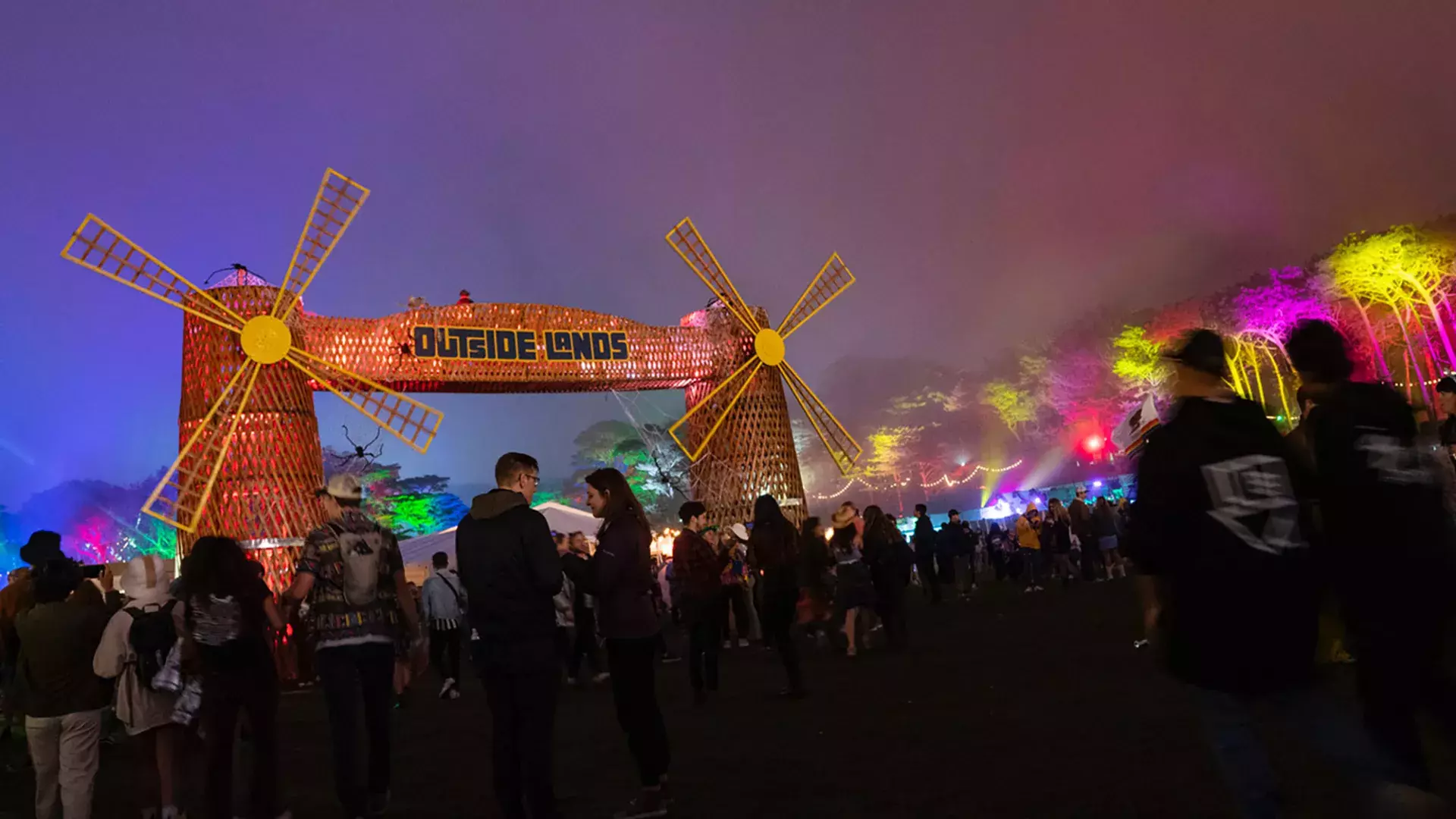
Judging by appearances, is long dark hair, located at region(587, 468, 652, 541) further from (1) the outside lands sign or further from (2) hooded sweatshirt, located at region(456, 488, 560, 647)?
(1) the outside lands sign

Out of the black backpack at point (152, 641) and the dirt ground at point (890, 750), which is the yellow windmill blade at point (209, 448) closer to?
the dirt ground at point (890, 750)

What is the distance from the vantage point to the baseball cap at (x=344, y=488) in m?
5.18

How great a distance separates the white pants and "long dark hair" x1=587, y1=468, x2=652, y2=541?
3.06 meters

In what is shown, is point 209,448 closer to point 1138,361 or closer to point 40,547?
point 40,547

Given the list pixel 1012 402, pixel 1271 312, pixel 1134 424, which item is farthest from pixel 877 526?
pixel 1012 402

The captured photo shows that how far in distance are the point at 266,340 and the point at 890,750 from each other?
13368 mm

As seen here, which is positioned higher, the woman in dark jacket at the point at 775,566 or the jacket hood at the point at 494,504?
the jacket hood at the point at 494,504

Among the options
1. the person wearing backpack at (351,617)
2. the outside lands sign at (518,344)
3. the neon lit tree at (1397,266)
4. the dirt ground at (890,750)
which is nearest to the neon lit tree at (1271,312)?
the neon lit tree at (1397,266)

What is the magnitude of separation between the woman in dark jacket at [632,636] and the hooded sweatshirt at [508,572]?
1.52 feet

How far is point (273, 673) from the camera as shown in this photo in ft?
16.0

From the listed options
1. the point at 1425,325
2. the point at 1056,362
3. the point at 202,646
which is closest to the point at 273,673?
the point at 202,646

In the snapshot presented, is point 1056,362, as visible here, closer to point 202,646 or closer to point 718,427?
point 718,427

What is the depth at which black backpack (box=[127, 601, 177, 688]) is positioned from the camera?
4957 mm

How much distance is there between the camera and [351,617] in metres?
4.96
